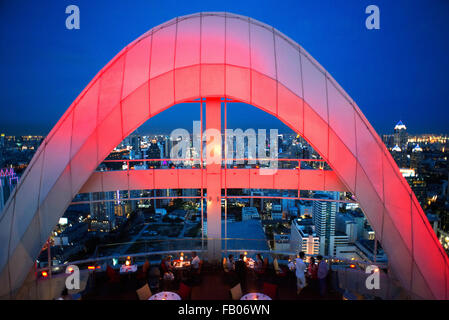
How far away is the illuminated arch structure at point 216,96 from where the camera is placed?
26.5 feet

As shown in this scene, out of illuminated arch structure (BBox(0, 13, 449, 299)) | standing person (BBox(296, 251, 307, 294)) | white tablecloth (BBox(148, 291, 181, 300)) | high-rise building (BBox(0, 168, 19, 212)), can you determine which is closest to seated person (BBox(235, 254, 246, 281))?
standing person (BBox(296, 251, 307, 294))

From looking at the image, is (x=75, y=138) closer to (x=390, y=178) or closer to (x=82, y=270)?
(x=82, y=270)

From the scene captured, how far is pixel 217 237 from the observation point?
10.0m

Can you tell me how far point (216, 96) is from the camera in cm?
888

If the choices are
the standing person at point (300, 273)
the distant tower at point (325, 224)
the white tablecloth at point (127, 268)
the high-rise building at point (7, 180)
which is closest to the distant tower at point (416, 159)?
the distant tower at point (325, 224)

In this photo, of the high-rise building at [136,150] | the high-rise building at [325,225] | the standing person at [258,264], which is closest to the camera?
the standing person at [258,264]

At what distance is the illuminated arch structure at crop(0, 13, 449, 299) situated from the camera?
806cm

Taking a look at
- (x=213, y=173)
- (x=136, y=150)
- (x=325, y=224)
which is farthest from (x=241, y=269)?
(x=325, y=224)

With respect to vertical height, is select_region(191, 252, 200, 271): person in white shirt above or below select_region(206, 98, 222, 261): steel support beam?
below

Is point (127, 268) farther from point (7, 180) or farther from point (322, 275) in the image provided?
point (7, 180)

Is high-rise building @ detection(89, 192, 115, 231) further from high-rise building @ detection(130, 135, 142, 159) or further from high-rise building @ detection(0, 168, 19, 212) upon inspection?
high-rise building @ detection(130, 135, 142, 159)
